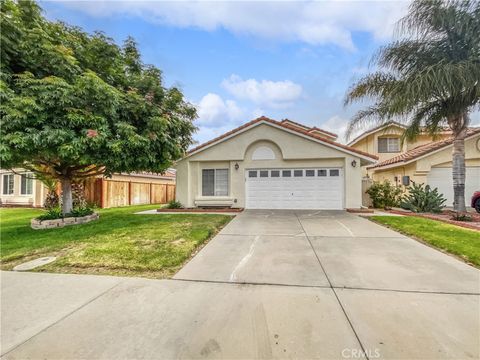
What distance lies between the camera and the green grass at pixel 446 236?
5.39 metres

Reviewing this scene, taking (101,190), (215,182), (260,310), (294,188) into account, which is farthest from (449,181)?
(101,190)

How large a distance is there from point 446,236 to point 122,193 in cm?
1835

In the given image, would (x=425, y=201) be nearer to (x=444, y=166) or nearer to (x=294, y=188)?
(x=444, y=166)

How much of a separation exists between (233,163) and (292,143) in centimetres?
340

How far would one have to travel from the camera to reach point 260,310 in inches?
125

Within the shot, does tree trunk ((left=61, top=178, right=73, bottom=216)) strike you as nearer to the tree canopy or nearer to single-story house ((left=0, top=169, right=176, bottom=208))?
single-story house ((left=0, top=169, right=176, bottom=208))

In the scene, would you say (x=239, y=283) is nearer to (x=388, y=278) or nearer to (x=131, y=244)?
(x=388, y=278)

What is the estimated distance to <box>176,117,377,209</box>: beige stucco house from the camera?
12.7 metres

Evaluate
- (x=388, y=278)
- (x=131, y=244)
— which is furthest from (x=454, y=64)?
(x=131, y=244)

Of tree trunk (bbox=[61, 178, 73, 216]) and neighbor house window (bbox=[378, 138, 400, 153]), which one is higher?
neighbor house window (bbox=[378, 138, 400, 153])

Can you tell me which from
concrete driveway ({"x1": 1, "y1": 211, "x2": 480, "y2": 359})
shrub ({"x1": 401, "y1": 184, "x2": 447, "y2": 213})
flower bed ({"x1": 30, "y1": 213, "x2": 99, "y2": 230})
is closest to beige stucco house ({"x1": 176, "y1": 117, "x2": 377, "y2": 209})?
shrub ({"x1": 401, "y1": 184, "x2": 447, "y2": 213})

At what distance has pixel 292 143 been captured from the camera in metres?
13.0

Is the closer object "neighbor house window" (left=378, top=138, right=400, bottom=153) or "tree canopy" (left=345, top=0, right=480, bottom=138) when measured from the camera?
"tree canopy" (left=345, top=0, right=480, bottom=138)

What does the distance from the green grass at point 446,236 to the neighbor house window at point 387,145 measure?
1263 cm
